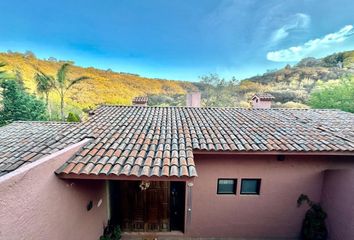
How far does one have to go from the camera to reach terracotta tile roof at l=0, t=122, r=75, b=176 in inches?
181

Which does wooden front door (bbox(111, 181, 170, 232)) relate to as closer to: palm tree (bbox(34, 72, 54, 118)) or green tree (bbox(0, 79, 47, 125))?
green tree (bbox(0, 79, 47, 125))

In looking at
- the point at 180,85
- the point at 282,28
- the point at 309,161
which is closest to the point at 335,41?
the point at 282,28

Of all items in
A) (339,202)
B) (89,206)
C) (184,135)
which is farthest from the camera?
(184,135)

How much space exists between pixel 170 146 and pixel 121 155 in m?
1.46

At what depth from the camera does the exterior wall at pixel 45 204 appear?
2.67 m

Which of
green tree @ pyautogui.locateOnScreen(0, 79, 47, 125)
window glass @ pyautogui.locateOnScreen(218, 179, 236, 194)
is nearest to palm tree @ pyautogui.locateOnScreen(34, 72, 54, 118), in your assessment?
green tree @ pyautogui.locateOnScreen(0, 79, 47, 125)

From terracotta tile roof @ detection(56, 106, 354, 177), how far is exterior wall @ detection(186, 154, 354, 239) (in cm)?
85

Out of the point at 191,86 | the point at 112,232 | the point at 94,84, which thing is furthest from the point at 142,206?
the point at 191,86

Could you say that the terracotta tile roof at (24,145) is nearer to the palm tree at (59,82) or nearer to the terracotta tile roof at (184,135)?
the terracotta tile roof at (184,135)

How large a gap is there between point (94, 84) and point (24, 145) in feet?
79.2

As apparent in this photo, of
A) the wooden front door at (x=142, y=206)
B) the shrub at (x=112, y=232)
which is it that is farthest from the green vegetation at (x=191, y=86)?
the shrub at (x=112, y=232)

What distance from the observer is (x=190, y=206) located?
720 centimetres

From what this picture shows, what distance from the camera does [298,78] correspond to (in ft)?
111

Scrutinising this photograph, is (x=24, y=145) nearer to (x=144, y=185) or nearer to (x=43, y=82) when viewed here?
(x=144, y=185)
